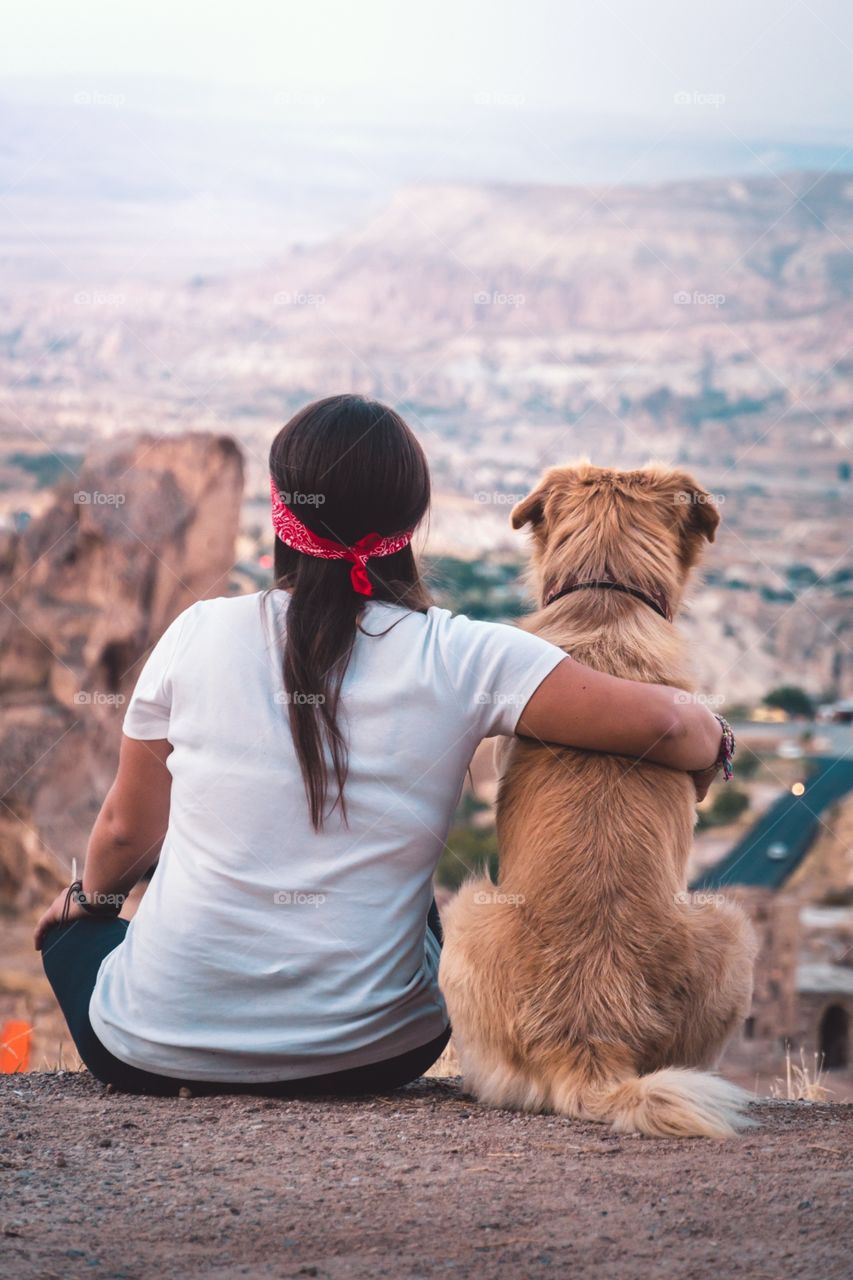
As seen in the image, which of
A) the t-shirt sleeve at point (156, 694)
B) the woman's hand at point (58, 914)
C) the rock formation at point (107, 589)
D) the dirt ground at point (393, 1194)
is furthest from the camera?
the rock formation at point (107, 589)

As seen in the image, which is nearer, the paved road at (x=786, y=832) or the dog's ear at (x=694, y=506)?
the dog's ear at (x=694, y=506)

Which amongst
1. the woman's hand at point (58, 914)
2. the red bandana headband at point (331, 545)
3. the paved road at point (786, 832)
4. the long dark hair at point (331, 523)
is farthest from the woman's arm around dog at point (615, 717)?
the paved road at point (786, 832)

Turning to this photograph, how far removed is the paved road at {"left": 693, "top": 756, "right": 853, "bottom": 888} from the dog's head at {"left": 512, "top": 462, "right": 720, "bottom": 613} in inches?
1874

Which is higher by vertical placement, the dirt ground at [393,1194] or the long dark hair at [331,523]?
the long dark hair at [331,523]

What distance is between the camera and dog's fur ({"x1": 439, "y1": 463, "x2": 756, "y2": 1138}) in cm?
378

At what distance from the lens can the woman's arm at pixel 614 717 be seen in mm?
3617

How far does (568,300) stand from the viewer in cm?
18938

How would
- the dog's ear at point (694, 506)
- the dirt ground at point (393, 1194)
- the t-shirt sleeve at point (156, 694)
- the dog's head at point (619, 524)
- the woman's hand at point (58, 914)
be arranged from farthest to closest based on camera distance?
the dog's ear at point (694, 506)
the dog's head at point (619, 524)
the woman's hand at point (58, 914)
the t-shirt sleeve at point (156, 694)
the dirt ground at point (393, 1194)

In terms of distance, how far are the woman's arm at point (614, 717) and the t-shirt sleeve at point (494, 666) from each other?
0.03 metres

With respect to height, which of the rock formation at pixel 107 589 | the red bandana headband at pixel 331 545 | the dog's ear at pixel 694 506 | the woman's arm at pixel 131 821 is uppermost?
the dog's ear at pixel 694 506

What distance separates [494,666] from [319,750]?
513 millimetres

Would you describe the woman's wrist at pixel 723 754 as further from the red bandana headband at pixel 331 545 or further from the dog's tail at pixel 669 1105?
Result: the red bandana headband at pixel 331 545

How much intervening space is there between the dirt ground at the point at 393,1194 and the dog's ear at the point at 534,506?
2065 millimetres

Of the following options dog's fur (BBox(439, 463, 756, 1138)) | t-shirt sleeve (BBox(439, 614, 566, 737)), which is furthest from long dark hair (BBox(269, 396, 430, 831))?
dog's fur (BBox(439, 463, 756, 1138))
